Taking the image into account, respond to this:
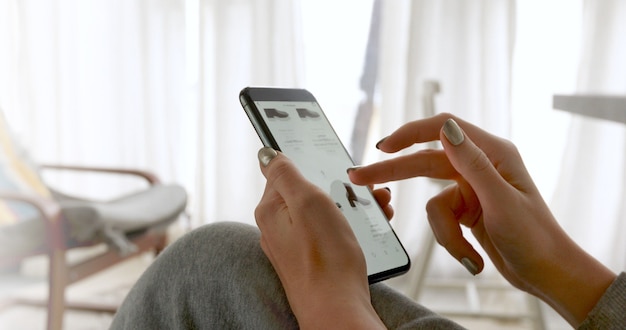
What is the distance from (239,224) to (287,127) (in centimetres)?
14

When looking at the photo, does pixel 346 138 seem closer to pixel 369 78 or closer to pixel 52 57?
pixel 369 78

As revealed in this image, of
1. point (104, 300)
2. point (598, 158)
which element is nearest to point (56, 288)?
point (104, 300)

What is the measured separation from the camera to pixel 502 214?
55 cm

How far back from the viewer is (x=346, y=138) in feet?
7.84

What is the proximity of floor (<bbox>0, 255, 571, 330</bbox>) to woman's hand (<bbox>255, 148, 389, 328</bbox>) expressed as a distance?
1.37m

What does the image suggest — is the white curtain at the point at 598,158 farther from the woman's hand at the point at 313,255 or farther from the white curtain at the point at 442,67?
the woman's hand at the point at 313,255

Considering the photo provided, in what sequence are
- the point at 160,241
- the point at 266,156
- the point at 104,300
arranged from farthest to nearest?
the point at 104,300 → the point at 160,241 → the point at 266,156

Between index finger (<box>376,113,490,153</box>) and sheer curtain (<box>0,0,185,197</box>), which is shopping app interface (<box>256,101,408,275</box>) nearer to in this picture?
index finger (<box>376,113,490,153</box>)

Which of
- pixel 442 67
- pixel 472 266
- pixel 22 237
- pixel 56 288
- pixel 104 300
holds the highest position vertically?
pixel 442 67

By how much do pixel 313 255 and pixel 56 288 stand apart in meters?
1.30

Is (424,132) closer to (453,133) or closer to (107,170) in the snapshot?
(453,133)

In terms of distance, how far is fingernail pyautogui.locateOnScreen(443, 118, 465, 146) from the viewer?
511 millimetres

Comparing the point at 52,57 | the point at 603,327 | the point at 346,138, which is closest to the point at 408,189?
the point at 346,138

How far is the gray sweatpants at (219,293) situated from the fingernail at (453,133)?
12 cm
